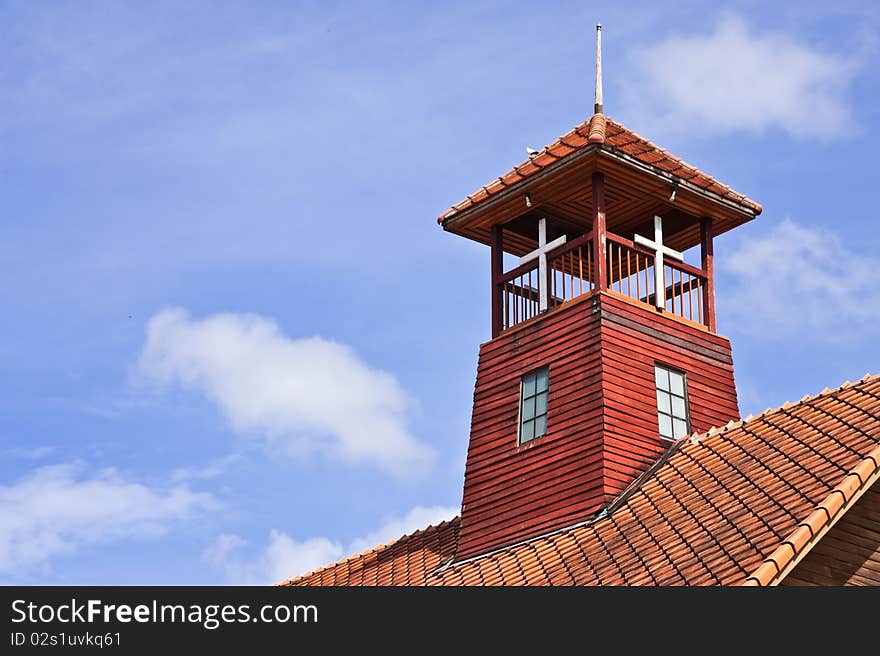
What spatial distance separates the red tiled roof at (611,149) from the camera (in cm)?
2238

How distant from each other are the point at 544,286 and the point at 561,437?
266 cm

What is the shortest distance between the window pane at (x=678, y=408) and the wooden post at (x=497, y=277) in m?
3.03

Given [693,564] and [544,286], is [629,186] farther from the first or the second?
[693,564]

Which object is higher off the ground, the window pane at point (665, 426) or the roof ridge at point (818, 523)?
the window pane at point (665, 426)

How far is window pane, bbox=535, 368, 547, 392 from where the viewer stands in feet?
72.8

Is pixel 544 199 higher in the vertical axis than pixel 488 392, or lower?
higher

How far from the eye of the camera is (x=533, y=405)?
22219mm

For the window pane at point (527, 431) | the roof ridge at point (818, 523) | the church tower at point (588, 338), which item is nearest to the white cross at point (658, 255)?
the church tower at point (588, 338)

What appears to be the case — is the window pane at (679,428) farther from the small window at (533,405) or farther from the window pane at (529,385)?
the window pane at (529,385)

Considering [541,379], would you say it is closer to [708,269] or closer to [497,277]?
[497,277]

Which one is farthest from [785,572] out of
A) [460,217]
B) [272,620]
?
[460,217]

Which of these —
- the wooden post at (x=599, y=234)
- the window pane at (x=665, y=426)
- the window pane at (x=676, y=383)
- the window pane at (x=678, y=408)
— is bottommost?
the window pane at (x=665, y=426)

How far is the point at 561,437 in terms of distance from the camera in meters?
21.4

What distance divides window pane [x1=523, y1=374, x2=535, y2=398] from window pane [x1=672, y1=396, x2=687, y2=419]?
6.70ft
